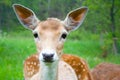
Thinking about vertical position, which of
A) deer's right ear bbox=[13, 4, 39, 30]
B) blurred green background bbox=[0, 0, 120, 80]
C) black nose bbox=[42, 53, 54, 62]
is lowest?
blurred green background bbox=[0, 0, 120, 80]

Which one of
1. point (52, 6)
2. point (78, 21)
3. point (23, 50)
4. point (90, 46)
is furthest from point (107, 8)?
point (52, 6)

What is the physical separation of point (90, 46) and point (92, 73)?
17280 mm

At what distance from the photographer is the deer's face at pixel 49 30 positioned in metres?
6.54

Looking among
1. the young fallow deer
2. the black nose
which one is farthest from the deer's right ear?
the black nose

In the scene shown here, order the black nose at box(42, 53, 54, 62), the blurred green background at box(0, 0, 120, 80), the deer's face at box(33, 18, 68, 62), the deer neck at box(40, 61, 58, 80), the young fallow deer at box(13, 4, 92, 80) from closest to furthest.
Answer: the black nose at box(42, 53, 54, 62) < the deer's face at box(33, 18, 68, 62) < the young fallow deer at box(13, 4, 92, 80) < the deer neck at box(40, 61, 58, 80) < the blurred green background at box(0, 0, 120, 80)

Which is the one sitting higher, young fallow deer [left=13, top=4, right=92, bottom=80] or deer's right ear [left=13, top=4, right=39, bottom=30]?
→ deer's right ear [left=13, top=4, right=39, bottom=30]

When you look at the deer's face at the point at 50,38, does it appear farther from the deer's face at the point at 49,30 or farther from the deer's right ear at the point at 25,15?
the deer's right ear at the point at 25,15

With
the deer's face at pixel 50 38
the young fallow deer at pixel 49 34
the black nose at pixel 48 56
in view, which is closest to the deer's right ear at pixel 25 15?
the young fallow deer at pixel 49 34

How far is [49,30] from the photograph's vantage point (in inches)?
273

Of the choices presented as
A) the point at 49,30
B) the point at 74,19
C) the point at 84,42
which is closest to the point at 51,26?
the point at 49,30

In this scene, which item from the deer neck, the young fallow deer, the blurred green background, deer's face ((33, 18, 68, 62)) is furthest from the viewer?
the blurred green background

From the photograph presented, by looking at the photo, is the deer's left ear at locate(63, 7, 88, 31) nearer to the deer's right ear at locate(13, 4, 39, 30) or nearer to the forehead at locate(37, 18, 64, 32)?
the forehead at locate(37, 18, 64, 32)

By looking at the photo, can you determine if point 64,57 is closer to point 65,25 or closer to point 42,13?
point 65,25

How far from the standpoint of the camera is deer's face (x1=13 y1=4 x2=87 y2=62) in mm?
6535
